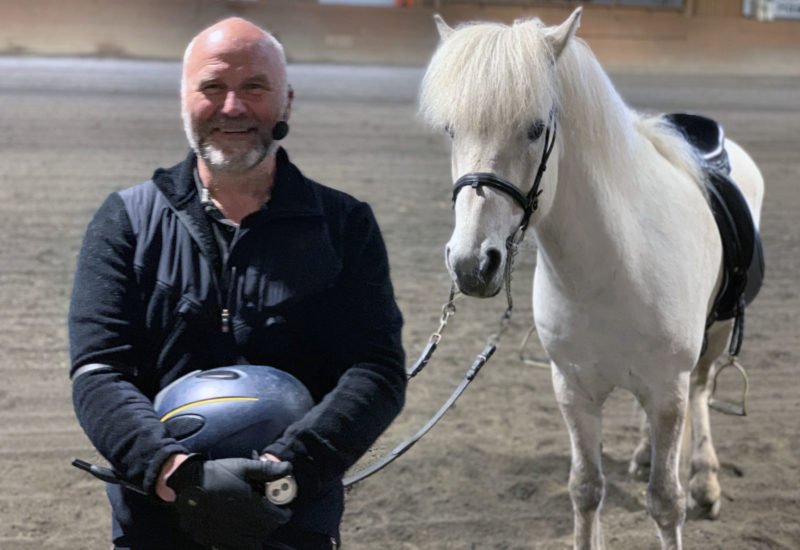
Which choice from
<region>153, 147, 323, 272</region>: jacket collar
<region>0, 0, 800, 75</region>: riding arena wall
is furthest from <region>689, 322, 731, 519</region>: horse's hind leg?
<region>0, 0, 800, 75</region>: riding arena wall

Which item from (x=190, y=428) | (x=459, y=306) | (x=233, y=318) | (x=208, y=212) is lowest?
(x=459, y=306)

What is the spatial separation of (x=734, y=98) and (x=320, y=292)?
13625 millimetres

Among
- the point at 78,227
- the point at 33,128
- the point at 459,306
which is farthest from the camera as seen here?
the point at 33,128

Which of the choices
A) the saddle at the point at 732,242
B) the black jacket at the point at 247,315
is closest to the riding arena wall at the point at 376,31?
the saddle at the point at 732,242

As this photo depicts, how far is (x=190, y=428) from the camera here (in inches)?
72.3

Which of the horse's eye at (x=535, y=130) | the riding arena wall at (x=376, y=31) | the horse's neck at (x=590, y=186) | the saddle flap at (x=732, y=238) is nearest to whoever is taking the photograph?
the horse's eye at (x=535, y=130)

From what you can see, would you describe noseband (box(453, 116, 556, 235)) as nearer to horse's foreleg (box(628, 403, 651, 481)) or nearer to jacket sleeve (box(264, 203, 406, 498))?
jacket sleeve (box(264, 203, 406, 498))

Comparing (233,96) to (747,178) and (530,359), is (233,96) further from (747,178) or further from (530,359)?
(530,359)

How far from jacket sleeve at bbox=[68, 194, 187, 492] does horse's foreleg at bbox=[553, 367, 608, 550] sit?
4.77ft

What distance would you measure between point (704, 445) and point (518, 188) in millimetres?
1882

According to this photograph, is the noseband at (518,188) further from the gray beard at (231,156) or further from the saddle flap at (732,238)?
the saddle flap at (732,238)

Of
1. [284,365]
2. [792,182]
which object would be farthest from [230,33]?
[792,182]

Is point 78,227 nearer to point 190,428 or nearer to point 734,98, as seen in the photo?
point 190,428

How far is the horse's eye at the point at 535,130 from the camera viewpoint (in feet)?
7.46
